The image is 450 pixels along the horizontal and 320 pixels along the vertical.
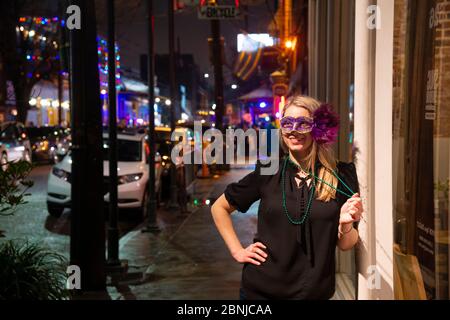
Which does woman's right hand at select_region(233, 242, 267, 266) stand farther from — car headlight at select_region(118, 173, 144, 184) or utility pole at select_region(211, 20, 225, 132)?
utility pole at select_region(211, 20, 225, 132)

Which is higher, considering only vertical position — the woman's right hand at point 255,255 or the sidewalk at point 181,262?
the woman's right hand at point 255,255

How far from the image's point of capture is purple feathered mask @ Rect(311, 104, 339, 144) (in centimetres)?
275

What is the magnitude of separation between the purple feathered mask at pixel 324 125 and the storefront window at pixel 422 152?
0.84m

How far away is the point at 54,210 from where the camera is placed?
37.3 feet

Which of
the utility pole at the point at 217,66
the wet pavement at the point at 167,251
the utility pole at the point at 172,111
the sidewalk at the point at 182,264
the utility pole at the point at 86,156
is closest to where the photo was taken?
the utility pole at the point at 86,156

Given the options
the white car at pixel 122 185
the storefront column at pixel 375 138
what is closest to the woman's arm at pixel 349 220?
the storefront column at pixel 375 138

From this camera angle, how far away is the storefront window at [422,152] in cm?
330

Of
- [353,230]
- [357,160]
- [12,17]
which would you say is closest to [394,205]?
[357,160]

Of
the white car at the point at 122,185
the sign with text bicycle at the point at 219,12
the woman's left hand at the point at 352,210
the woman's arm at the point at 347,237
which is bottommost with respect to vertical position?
the white car at the point at 122,185

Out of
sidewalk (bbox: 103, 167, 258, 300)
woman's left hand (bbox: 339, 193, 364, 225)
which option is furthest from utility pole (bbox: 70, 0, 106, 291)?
woman's left hand (bbox: 339, 193, 364, 225)

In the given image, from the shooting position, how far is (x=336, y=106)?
6.07 metres

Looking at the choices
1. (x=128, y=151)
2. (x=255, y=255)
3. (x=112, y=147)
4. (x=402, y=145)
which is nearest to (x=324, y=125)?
(x=255, y=255)

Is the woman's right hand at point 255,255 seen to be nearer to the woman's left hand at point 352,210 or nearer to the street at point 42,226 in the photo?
the woman's left hand at point 352,210

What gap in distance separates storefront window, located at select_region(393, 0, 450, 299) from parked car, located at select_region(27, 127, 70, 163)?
21.6 m
